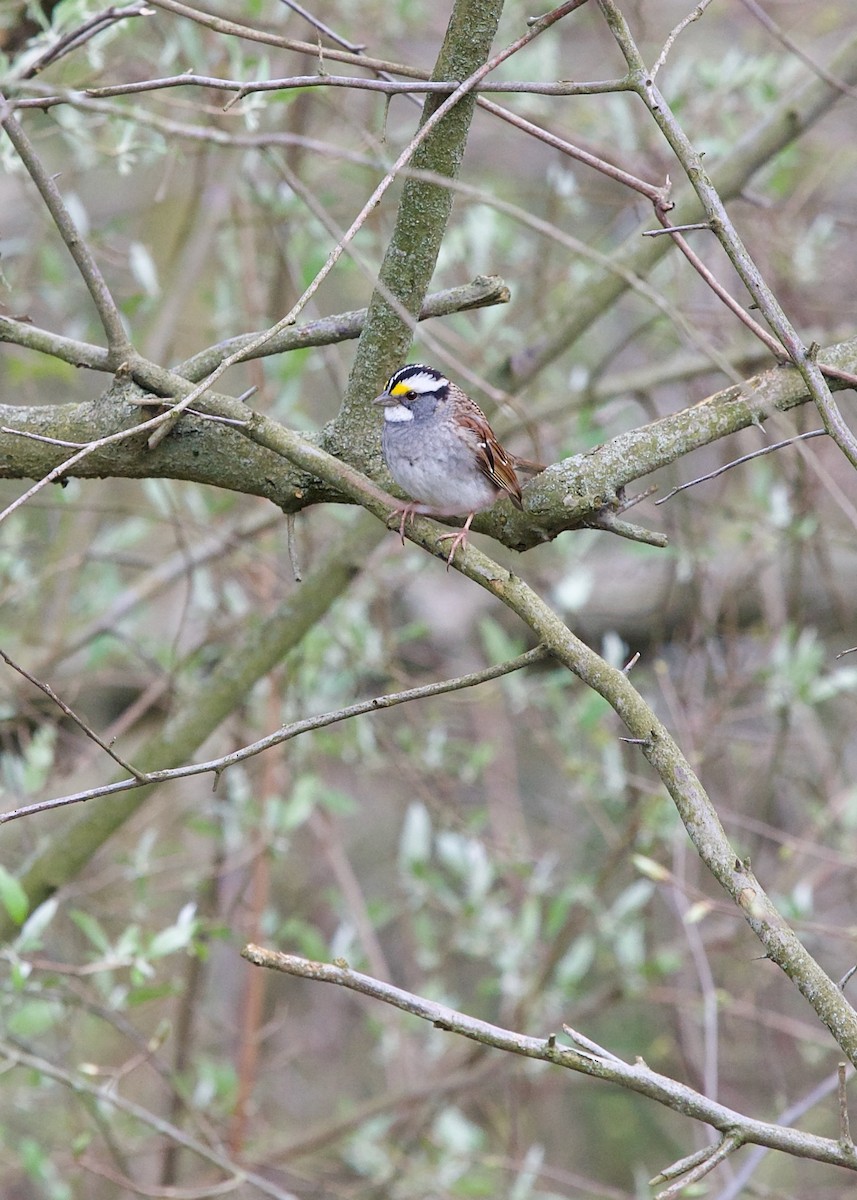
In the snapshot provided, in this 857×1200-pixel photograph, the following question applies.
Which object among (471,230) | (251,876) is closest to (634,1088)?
(251,876)

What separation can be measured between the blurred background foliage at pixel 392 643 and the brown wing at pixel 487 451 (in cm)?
44

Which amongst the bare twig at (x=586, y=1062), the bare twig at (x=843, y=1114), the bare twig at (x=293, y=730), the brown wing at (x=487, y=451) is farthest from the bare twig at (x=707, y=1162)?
the brown wing at (x=487, y=451)

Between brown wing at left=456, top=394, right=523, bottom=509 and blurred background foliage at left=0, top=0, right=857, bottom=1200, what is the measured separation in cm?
44

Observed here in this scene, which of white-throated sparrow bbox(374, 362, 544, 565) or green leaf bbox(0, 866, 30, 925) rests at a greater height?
white-throated sparrow bbox(374, 362, 544, 565)

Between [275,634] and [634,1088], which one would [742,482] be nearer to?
[275,634]

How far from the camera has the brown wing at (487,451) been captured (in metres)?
3.21

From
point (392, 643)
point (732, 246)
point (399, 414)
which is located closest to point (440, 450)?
point (399, 414)

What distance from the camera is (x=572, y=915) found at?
5496mm

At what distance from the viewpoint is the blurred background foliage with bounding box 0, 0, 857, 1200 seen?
15.3 feet

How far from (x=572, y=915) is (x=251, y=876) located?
1.45 metres

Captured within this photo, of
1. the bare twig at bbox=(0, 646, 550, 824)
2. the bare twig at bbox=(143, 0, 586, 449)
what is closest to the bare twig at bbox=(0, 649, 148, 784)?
the bare twig at bbox=(0, 646, 550, 824)

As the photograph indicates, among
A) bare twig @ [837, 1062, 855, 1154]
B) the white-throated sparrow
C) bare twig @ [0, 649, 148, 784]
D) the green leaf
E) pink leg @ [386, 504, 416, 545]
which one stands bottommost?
bare twig @ [837, 1062, 855, 1154]

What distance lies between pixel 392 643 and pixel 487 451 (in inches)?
65.8

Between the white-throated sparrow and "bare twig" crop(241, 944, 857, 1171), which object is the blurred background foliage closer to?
the white-throated sparrow
